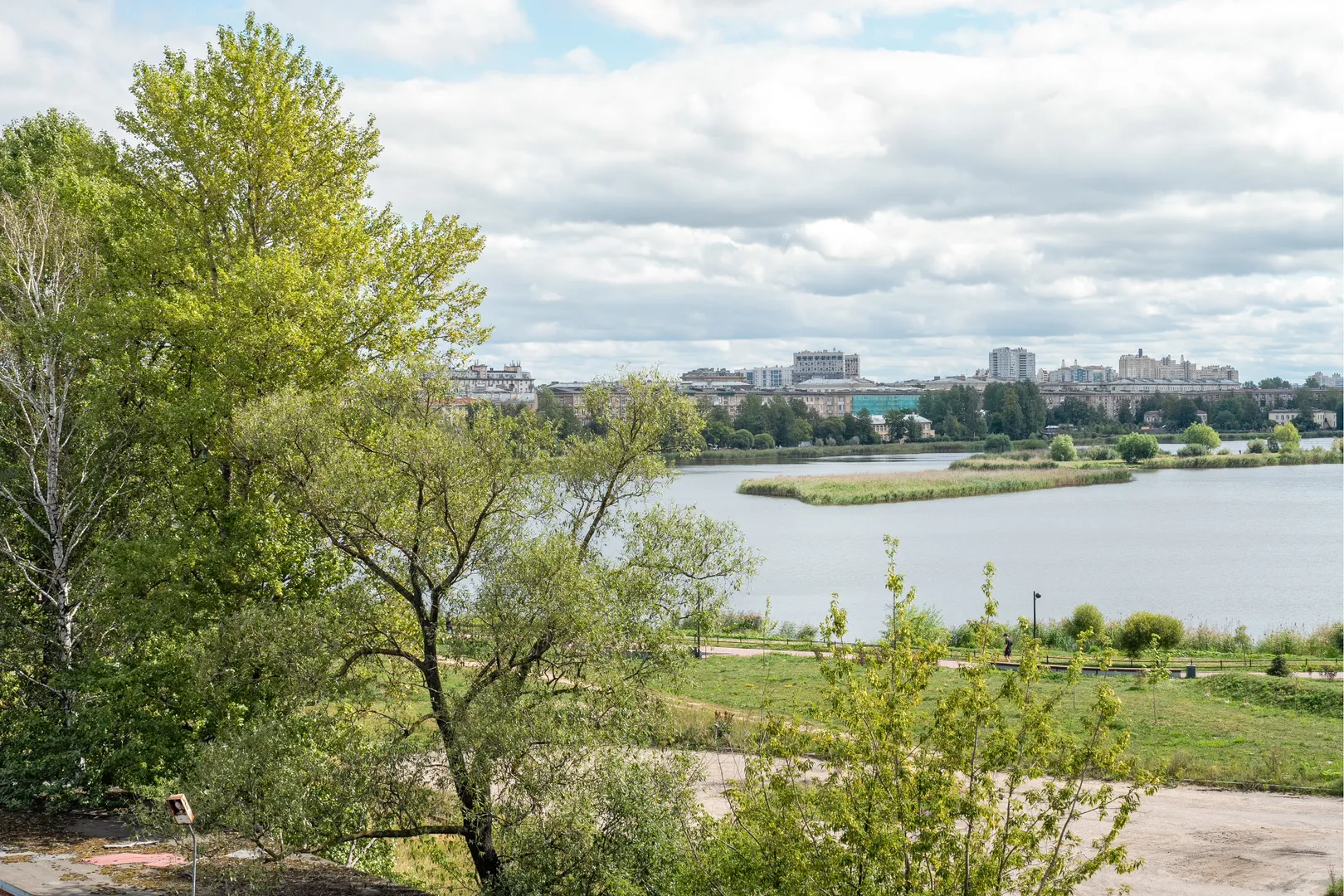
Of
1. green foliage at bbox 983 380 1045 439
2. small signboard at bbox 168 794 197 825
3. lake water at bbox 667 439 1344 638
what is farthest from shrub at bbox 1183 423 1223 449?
small signboard at bbox 168 794 197 825

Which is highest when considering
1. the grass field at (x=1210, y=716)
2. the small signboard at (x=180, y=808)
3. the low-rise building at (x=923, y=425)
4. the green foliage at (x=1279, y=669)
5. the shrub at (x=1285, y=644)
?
the low-rise building at (x=923, y=425)

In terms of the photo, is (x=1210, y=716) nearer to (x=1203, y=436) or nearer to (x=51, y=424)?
(x=51, y=424)

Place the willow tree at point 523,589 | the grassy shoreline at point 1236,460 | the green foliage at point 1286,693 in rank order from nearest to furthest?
1. the willow tree at point 523,589
2. the green foliage at point 1286,693
3. the grassy shoreline at point 1236,460

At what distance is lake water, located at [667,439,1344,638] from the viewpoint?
45438 millimetres

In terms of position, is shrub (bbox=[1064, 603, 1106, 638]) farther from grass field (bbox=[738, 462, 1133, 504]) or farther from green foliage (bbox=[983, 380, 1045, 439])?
green foliage (bbox=[983, 380, 1045, 439])

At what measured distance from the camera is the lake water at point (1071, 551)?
45.4 m

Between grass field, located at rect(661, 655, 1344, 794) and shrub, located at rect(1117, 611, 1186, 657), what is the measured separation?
3757 mm

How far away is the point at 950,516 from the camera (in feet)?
249

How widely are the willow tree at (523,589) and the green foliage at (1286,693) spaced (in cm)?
1889

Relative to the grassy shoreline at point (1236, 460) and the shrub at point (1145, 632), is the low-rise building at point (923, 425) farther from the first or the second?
the shrub at point (1145, 632)

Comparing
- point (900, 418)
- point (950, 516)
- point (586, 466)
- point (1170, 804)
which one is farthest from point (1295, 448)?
point (586, 466)

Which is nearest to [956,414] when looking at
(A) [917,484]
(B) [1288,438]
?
(B) [1288,438]

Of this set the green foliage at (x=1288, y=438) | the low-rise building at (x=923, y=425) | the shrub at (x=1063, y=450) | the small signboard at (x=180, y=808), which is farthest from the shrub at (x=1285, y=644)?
the low-rise building at (x=923, y=425)

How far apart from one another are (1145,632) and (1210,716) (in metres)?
8.24
